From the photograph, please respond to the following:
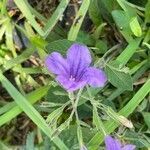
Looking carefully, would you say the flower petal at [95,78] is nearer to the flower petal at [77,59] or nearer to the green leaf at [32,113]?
the flower petal at [77,59]

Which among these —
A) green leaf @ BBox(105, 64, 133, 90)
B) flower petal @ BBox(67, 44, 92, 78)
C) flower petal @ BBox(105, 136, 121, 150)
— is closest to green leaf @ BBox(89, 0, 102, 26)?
green leaf @ BBox(105, 64, 133, 90)

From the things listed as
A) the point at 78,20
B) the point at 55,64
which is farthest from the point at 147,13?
the point at 55,64

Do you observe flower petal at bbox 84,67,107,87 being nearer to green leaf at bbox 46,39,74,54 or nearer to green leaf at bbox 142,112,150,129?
green leaf at bbox 46,39,74,54

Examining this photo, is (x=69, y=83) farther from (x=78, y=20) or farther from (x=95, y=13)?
(x=95, y=13)

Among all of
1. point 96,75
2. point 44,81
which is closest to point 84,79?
point 96,75

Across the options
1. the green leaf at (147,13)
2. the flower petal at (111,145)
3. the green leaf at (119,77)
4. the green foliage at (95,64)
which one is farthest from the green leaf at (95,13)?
the flower petal at (111,145)

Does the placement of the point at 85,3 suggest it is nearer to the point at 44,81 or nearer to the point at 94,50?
the point at 94,50
